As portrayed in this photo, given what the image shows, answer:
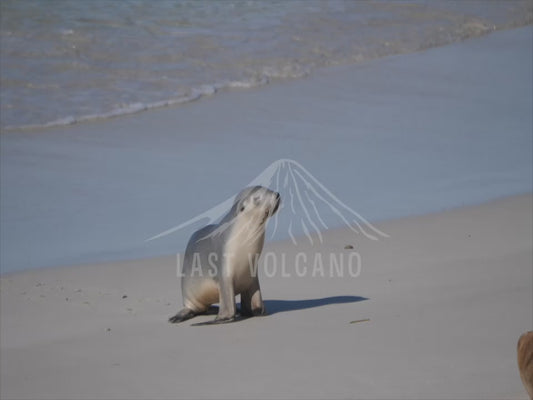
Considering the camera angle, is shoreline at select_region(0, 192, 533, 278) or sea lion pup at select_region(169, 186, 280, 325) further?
shoreline at select_region(0, 192, 533, 278)

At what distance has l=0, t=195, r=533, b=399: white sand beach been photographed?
4434mm

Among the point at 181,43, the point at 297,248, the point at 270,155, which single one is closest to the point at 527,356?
the point at 297,248

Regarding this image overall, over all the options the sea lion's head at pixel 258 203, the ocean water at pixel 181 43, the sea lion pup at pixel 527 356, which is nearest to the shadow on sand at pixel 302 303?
the sea lion's head at pixel 258 203

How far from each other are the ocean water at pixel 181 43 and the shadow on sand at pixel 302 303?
5.82 m

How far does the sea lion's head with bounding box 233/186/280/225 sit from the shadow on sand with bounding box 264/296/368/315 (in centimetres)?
55

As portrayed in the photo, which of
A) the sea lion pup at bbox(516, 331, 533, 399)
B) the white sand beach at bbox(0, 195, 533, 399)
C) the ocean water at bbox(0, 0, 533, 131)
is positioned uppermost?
the ocean water at bbox(0, 0, 533, 131)

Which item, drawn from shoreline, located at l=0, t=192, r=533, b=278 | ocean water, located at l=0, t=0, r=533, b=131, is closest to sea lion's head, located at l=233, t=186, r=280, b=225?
shoreline, located at l=0, t=192, r=533, b=278

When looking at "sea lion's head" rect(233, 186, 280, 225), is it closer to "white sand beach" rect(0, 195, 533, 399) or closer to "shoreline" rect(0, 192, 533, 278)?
"white sand beach" rect(0, 195, 533, 399)

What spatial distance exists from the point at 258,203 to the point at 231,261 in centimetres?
33

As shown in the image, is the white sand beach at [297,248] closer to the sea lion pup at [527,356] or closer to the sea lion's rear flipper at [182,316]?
the sea lion's rear flipper at [182,316]

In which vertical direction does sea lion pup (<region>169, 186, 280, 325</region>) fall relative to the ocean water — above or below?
below

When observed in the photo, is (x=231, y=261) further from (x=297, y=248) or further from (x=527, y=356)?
(x=527, y=356)

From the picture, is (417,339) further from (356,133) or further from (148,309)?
(356,133)

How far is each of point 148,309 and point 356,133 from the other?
4.17 meters
